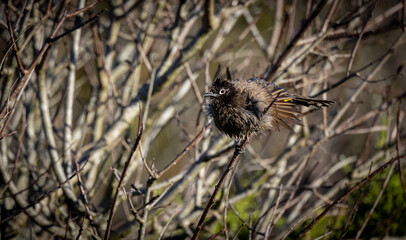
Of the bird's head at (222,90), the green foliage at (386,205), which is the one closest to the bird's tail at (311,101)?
the bird's head at (222,90)

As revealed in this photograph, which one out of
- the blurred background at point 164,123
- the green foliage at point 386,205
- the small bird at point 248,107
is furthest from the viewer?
the green foliage at point 386,205

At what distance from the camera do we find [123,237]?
3.47 meters

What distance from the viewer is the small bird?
3.06 meters

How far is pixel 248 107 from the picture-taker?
3104 mm

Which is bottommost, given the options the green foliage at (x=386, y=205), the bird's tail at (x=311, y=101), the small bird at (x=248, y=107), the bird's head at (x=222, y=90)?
the green foliage at (x=386, y=205)

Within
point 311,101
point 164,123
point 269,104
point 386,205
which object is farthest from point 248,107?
point 386,205

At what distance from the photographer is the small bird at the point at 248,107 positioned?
10.0 feet

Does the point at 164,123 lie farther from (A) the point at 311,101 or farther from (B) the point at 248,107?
(A) the point at 311,101

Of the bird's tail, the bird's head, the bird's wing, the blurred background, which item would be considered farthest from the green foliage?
the bird's head

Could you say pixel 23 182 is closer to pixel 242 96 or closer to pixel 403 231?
pixel 242 96

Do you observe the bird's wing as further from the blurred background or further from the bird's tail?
the blurred background

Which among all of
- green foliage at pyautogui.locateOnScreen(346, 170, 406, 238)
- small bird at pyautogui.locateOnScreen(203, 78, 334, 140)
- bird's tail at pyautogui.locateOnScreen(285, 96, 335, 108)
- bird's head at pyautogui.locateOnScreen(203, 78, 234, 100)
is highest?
bird's head at pyautogui.locateOnScreen(203, 78, 234, 100)

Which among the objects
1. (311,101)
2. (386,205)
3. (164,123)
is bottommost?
(386,205)

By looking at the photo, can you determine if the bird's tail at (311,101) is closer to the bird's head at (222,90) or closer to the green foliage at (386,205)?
the bird's head at (222,90)
